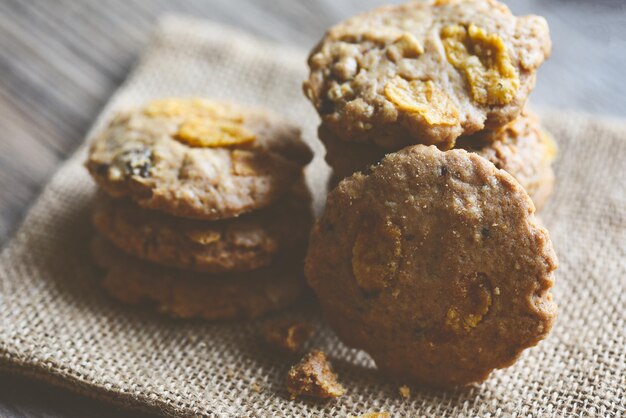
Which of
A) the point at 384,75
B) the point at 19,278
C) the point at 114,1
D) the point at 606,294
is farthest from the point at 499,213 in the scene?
the point at 114,1

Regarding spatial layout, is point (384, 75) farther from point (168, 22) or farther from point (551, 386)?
point (168, 22)

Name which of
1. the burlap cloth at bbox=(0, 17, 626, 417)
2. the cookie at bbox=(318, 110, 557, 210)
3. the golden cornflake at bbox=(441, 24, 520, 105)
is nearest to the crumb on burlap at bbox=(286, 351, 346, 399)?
the burlap cloth at bbox=(0, 17, 626, 417)

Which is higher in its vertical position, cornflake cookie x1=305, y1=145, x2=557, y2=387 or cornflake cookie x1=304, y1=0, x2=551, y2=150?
cornflake cookie x1=304, y1=0, x2=551, y2=150

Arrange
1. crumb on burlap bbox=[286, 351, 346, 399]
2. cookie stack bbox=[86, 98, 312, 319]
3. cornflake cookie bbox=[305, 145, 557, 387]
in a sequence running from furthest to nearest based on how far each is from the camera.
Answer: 1. cookie stack bbox=[86, 98, 312, 319]
2. crumb on burlap bbox=[286, 351, 346, 399]
3. cornflake cookie bbox=[305, 145, 557, 387]

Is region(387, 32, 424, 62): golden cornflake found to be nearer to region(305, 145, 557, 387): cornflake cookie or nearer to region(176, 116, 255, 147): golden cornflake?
region(305, 145, 557, 387): cornflake cookie

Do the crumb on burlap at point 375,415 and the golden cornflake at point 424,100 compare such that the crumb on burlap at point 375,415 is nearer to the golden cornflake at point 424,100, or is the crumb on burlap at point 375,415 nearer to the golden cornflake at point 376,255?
the golden cornflake at point 376,255

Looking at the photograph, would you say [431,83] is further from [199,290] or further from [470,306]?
[199,290]

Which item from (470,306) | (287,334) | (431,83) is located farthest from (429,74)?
(287,334)
